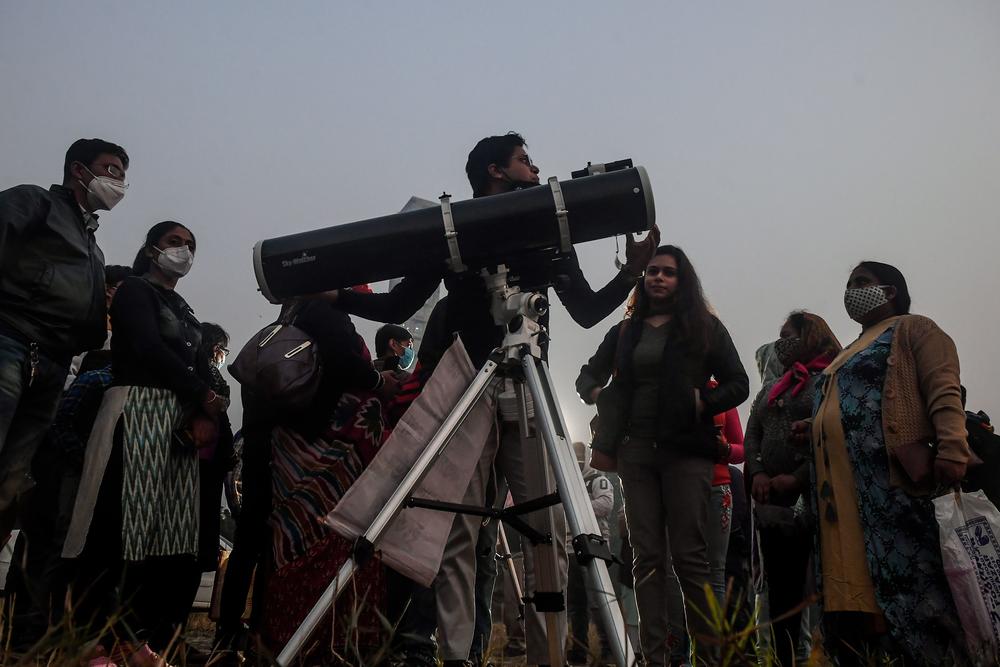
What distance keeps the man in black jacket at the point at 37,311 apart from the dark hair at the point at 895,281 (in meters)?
3.32

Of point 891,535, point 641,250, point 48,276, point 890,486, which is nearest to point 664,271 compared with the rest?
point 641,250

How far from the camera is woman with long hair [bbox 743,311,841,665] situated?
143 inches

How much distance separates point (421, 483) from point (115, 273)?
123 inches

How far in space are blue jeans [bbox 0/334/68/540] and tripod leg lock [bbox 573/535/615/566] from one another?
1914 mm

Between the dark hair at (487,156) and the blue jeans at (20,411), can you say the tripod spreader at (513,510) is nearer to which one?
the dark hair at (487,156)

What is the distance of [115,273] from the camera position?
14.6ft

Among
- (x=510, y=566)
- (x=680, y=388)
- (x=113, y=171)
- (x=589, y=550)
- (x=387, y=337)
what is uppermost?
(x=113, y=171)

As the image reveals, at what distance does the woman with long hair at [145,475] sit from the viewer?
2.99m

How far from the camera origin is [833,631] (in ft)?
9.38

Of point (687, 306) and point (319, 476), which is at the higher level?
point (687, 306)

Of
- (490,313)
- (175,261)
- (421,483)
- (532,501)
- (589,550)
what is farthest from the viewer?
(175,261)

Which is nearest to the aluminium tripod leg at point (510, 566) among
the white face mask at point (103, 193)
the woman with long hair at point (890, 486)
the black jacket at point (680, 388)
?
the black jacket at point (680, 388)

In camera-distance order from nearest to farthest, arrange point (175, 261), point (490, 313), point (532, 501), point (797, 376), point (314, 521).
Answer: point (532, 501), point (490, 313), point (314, 521), point (175, 261), point (797, 376)

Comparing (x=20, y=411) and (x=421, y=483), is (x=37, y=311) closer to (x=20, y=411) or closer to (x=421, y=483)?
(x=20, y=411)
